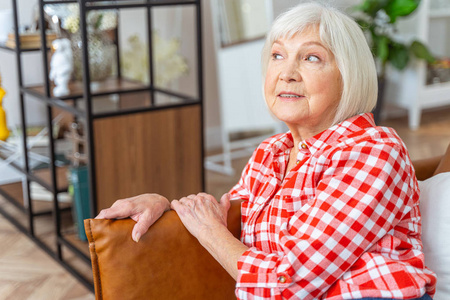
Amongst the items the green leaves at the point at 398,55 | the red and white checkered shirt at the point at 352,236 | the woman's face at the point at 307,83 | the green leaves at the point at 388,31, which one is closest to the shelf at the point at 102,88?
the woman's face at the point at 307,83

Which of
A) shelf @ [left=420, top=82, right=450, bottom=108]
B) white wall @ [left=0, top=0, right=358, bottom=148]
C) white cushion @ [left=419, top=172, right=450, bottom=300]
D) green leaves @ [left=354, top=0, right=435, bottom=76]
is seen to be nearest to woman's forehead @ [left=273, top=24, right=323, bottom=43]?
white cushion @ [left=419, top=172, right=450, bottom=300]

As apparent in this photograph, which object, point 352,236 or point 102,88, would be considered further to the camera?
point 102,88

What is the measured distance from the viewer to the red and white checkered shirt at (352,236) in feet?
3.83

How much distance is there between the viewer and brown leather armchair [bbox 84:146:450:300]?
1339mm

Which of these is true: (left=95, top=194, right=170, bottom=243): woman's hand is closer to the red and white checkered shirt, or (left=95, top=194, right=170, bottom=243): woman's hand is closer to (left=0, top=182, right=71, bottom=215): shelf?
the red and white checkered shirt

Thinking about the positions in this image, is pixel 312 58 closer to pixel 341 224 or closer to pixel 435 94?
pixel 341 224

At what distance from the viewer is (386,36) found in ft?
14.7

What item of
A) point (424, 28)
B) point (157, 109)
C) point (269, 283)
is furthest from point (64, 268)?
point (424, 28)

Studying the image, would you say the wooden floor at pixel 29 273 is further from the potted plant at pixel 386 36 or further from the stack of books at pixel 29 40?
the potted plant at pixel 386 36

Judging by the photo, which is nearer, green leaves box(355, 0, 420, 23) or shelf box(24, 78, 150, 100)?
shelf box(24, 78, 150, 100)

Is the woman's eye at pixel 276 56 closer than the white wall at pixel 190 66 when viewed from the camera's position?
Yes

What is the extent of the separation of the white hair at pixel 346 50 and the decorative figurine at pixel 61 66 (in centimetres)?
149

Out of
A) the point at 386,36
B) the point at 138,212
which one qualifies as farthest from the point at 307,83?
the point at 386,36

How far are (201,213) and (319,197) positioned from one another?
318mm
